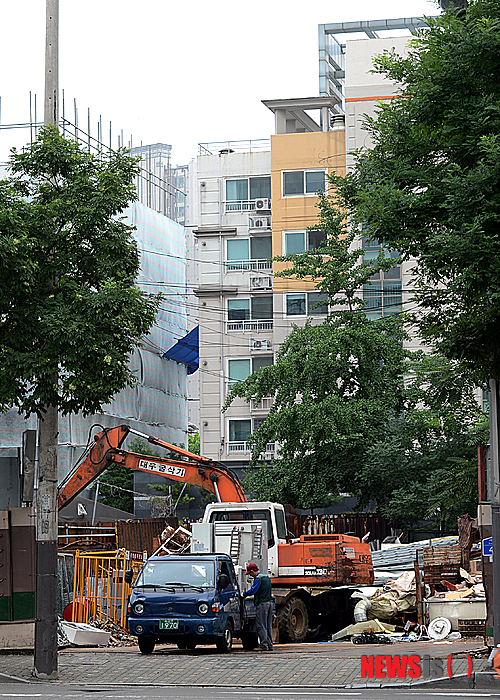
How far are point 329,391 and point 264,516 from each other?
510 inches

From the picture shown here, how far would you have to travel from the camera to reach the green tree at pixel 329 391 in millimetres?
34250

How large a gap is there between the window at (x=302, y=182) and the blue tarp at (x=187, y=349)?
8016 millimetres

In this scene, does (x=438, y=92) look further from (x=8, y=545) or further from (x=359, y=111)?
(x=359, y=111)

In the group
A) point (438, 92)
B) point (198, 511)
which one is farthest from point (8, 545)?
point (198, 511)

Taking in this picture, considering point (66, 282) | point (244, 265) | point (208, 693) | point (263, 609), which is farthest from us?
point (244, 265)

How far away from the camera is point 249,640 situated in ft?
63.9

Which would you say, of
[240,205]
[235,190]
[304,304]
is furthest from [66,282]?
[235,190]

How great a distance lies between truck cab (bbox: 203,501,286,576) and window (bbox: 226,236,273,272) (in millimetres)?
26540

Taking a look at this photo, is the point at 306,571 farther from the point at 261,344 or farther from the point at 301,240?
the point at 301,240

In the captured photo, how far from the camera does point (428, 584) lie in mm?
24188

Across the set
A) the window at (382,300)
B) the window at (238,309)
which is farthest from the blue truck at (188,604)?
the window at (238,309)

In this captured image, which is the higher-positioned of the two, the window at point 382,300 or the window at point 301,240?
the window at point 301,240

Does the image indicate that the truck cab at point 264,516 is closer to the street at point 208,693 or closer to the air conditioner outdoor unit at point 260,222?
the street at point 208,693

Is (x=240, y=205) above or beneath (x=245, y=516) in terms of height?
above
